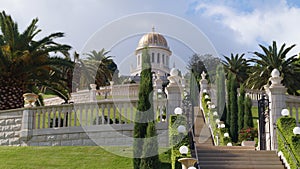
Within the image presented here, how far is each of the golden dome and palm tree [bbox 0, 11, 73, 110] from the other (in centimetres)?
539

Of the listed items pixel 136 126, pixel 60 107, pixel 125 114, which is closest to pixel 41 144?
pixel 60 107

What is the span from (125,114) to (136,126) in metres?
1.84

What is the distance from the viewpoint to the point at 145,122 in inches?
487

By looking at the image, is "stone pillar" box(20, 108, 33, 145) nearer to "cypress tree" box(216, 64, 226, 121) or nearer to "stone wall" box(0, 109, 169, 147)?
"stone wall" box(0, 109, 169, 147)

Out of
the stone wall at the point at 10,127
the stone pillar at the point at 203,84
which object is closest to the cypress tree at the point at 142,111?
the stone wall at the point at 10,127

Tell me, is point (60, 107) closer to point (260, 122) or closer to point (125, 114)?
point (125, 114)

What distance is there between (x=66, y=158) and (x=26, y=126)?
321cm

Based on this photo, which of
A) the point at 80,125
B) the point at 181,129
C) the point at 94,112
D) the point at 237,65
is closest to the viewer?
the point at 181,129

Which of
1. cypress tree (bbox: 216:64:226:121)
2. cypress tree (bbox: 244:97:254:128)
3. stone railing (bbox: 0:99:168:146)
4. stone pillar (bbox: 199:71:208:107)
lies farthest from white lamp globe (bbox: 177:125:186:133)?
stone pillar (bbox: 199:71:208:107)

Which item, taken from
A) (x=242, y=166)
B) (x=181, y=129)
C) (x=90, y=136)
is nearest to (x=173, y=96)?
(x=181, y=129)

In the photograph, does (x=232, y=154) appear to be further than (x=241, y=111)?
No

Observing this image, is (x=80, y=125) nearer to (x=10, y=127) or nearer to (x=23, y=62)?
(x=10, y=127)

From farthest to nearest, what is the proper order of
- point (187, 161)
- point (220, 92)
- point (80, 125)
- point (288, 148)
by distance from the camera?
1. point (220, 92)
2. point (80, 125)
3. point (288, 148)
4. point (187, 161)

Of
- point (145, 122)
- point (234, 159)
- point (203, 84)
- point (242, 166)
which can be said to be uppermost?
point (203, 84)
